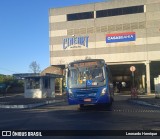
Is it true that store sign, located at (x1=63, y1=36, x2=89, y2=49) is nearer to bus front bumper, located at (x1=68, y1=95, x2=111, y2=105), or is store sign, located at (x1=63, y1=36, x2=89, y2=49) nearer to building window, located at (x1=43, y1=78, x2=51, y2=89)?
building window, located at (x1=43, y1=78, x2=51, y2=89)

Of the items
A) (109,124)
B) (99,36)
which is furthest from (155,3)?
(109,124)

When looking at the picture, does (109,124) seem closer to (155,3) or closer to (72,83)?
(72,83)

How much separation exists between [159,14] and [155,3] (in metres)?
2.09

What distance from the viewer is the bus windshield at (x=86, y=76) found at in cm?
1909

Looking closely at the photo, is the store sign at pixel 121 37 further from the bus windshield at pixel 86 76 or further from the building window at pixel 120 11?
the bus windshield at pixel 86 76

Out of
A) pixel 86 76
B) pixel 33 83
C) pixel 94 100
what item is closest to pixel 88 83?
pixel 86 76

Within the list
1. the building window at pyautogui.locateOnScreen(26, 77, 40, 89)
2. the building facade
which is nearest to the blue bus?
the building window at pyautogui.locateOnScreen(26, 77, 40, 89)

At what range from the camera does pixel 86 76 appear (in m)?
19.3

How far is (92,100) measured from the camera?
19.0 meters

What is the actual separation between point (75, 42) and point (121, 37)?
865 centimetres

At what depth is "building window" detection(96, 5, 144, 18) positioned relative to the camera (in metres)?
56.6

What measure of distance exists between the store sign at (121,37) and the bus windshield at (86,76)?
126ft

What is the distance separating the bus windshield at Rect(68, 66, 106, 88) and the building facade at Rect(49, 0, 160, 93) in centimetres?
3764

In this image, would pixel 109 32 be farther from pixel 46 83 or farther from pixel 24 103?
pixel 24 103
